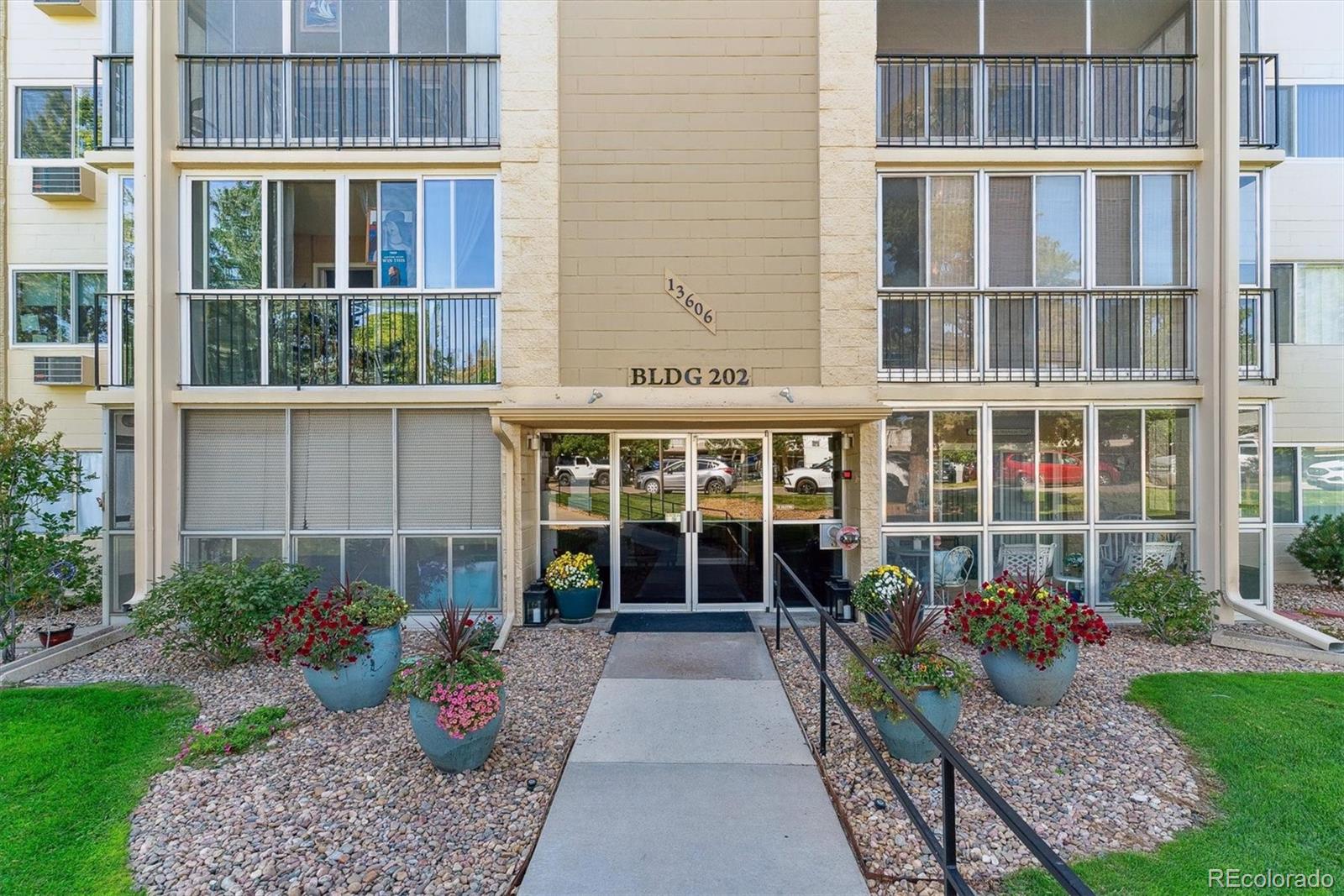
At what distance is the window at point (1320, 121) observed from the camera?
29.7 feet

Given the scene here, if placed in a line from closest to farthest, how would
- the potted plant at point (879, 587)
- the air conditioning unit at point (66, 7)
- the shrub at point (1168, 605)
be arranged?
1. the shrub at point (1168, 605)
2. the potted plant at point (879, 587)
3. the air conditioning unit at point (66, 7)

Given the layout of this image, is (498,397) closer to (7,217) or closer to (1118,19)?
(7,217)

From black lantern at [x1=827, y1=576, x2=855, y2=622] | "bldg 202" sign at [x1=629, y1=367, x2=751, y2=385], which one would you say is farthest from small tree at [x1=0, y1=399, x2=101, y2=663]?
black lantern at [x1=827, y1=576, x2=855, y2=622]

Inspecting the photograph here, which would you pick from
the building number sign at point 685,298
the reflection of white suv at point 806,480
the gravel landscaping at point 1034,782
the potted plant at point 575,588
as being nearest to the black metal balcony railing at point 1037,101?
the building number sign at point 685,298

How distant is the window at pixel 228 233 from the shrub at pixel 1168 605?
1070cm

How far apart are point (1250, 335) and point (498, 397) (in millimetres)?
9168

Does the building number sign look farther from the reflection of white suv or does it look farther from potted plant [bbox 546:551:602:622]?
potted plant [bbox 546:551:602:622]

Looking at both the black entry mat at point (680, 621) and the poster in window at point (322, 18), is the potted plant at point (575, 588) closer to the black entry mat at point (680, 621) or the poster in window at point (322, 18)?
the black entry mat at point (680, 621)

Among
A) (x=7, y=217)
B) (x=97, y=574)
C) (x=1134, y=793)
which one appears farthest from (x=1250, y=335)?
(x=7, y=217)

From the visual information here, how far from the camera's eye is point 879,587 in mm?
6855

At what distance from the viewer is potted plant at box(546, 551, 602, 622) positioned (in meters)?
7.45

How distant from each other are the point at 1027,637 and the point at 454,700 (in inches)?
165

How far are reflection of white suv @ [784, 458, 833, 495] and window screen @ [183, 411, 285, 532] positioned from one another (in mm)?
6183

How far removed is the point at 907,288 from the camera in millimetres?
7531
